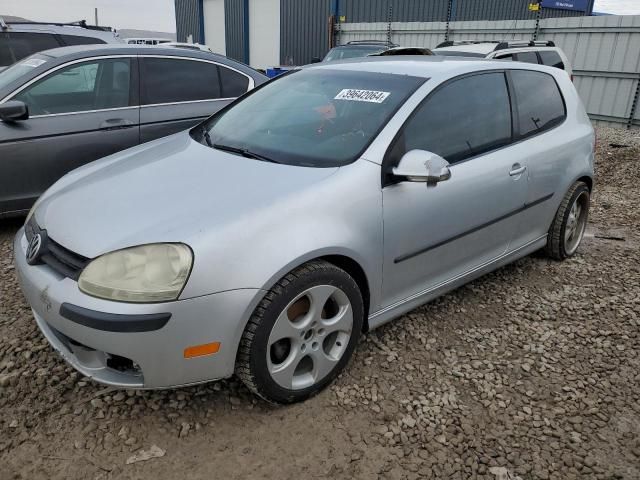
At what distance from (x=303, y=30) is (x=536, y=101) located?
18424mm

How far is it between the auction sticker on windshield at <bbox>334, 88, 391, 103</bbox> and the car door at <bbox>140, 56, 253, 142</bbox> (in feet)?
7.19

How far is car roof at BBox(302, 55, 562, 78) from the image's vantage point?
282 cm

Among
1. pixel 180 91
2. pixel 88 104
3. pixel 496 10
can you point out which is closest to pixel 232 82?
pixel 180 91

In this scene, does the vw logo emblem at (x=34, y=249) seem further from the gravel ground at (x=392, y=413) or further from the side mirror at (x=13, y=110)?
the side mirror at (x=13, y=110)

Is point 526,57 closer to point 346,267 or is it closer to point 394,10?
point 346,267

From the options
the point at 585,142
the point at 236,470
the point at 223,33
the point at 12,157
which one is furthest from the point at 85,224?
the point at 223,33

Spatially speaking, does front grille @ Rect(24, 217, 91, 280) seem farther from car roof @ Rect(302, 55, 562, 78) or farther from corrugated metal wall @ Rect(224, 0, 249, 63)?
corrugated metal wall @ Rect(224, 0, 249, 63)

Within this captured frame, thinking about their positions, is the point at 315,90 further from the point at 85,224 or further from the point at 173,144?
the point at 85,224

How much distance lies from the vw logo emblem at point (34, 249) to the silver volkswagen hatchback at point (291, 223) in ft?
0.03

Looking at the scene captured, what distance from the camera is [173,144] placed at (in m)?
2.99

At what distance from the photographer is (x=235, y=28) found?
76.8 ft

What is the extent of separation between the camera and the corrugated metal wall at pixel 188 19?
83.9ft

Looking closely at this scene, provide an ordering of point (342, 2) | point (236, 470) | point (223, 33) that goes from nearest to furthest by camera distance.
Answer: point (236, 470), point (342, 2), point (223, 33)

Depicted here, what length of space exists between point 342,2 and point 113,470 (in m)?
19.2
